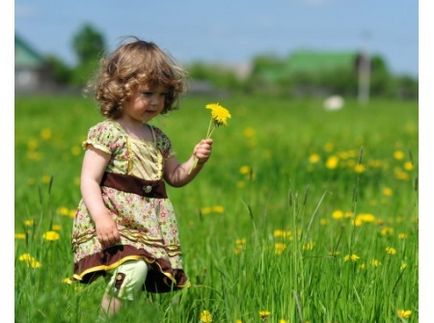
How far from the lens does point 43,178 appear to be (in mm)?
6434

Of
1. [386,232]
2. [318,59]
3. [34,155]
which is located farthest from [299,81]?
[386,232]

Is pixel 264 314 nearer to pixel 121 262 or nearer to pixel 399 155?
pixel 121 262

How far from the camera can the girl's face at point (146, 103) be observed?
9.13ft

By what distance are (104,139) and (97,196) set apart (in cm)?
19

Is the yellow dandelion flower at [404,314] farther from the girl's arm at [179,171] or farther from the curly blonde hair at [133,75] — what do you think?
the curly blonde hair at [133,75]

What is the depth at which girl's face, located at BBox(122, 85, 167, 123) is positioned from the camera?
2.78 metres

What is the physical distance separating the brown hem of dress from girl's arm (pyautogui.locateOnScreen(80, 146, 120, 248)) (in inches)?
1.6

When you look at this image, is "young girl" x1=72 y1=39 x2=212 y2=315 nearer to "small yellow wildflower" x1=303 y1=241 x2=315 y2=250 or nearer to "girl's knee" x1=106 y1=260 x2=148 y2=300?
"girl's knee" x1=106 y1=260 x2=148 y2=300

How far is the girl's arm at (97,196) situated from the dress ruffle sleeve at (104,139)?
2cm

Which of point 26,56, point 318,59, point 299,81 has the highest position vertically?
point 318,59

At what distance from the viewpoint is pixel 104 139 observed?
2785 millimetres

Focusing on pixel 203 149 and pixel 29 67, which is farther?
pixel 29 67

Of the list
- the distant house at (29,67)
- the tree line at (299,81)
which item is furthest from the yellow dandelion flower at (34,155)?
the distant house at (29,67)
